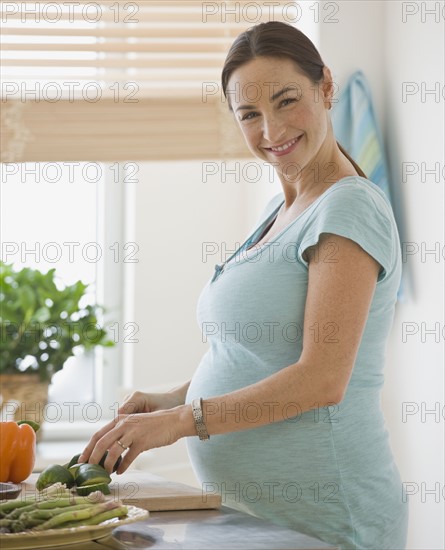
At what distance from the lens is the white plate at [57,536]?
100cm

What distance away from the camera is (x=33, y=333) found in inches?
102

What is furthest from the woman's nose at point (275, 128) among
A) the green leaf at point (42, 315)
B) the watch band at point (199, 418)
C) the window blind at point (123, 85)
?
the green leaf at point (42, 315)

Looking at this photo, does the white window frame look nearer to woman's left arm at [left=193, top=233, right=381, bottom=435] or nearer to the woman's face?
the woman's face

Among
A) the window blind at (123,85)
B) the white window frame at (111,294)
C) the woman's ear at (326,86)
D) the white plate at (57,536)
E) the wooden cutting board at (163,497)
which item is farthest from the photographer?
the white window frame at (111,294)

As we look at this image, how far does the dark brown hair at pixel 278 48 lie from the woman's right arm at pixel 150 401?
58cm

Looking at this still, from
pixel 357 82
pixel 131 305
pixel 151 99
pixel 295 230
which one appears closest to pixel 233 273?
pixel 295 230

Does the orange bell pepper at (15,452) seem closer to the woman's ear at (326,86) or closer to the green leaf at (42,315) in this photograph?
the woman's ear at (326,86)

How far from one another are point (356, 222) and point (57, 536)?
23.4 inches

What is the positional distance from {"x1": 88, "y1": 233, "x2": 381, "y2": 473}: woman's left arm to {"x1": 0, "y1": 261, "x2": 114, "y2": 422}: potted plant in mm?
1331

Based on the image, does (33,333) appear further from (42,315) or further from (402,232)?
(402,232)

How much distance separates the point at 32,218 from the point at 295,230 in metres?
1.82

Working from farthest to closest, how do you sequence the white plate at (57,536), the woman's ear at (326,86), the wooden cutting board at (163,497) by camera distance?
the woman's ear at (326,86) < the wooden cutting board at (163,497) < the white plate at (57,536)

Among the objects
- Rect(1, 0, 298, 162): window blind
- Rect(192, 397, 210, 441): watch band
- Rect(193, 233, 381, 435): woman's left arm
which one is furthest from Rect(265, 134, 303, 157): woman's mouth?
Rect(1, 0, 298, 162): window blind

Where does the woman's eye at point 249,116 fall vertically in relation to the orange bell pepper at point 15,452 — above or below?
above
